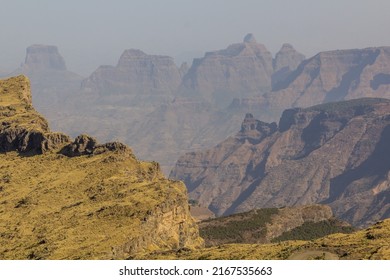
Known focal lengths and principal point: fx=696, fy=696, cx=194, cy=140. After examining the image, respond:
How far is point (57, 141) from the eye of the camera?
7126 inches

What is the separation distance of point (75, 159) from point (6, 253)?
47.7 metres

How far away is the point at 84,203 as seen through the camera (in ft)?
470

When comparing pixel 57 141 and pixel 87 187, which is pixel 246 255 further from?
pixel 57 141

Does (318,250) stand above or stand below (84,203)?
below

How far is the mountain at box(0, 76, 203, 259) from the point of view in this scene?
125m

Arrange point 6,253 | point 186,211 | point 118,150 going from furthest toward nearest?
1. point 118,150
2. point 186,211
3. point 6,253

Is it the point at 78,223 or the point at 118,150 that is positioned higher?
the point at 118,150

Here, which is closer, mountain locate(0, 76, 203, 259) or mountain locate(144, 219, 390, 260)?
mountain locate(144, 219, 390, 260)

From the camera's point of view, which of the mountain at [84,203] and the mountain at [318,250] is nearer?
the mountain at [318,250]

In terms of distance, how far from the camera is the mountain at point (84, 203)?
125m

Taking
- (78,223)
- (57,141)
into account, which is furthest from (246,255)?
(57,141)

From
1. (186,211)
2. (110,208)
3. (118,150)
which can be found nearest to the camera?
(110,208)

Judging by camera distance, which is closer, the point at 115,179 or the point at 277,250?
the point at 277,250

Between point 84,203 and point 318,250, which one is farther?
point 84,203
